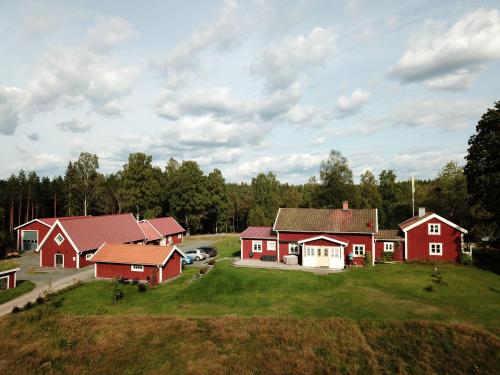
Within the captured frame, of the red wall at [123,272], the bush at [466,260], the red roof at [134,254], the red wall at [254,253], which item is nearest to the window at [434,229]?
the bush at [466,260]

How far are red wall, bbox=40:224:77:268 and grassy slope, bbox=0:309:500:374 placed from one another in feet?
57.7

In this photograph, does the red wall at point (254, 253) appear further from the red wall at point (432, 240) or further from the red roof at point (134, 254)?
the red wall at point (432, 240)

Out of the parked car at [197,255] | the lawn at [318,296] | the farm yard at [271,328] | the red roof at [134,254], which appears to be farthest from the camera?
the parked car at [197,255]

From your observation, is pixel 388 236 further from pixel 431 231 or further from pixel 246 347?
pixel 246 347

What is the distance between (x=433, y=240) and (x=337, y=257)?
11126 mm

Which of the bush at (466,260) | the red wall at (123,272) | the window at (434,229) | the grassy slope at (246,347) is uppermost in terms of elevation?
the window at (434,229)

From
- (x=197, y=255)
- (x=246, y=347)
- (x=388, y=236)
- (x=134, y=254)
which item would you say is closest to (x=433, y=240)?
(x=388, y=236)

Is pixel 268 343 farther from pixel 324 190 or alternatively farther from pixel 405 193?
pixel 405 193

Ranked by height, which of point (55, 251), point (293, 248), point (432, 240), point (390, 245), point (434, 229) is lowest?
point (55, 251)

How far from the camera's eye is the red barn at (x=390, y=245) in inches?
1535

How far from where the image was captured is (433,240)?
37.7 metres

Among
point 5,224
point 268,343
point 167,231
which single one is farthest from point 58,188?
point 268,343

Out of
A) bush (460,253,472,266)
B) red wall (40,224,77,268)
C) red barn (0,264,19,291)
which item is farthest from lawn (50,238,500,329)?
red wall (40,224,77,268)

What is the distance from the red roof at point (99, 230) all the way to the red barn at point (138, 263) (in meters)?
5.75
